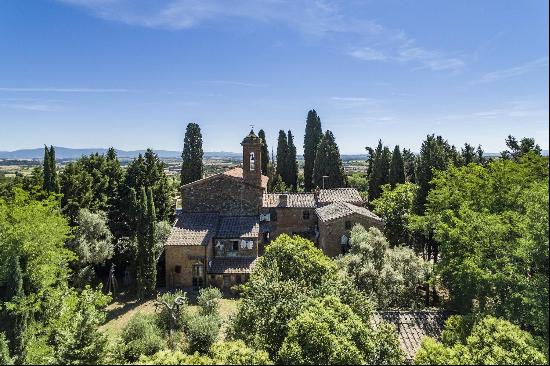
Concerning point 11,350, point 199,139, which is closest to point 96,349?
point 11,350

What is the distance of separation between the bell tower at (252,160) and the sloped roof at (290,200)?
13.2 feet

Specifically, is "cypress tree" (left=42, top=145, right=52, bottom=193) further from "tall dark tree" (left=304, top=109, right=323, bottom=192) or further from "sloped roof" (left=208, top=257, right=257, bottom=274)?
"tall dark tree" (left=304, top=109, right=323, bottom=192)

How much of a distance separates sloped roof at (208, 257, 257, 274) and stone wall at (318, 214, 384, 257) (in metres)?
8.36

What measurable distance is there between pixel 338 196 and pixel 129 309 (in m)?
28.4

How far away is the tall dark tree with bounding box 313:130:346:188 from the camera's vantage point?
6812 cm

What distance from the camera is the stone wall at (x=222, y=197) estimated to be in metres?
43.9

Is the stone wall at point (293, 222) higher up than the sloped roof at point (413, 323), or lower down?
higher up

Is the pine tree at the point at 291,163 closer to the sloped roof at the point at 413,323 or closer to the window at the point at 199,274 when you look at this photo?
the window at the point at 199,274

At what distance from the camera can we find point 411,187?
4888 cm

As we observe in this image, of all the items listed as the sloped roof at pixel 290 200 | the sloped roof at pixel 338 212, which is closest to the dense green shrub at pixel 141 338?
the sloped roof at pixel 338 212

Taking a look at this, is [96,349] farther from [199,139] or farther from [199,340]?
[199,139]

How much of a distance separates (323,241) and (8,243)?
2882 centimetres

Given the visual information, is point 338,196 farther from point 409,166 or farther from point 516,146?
point 409,166

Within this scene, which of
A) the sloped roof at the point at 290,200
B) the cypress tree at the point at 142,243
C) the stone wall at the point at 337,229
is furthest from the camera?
the sloped roof at the point at 290,200
